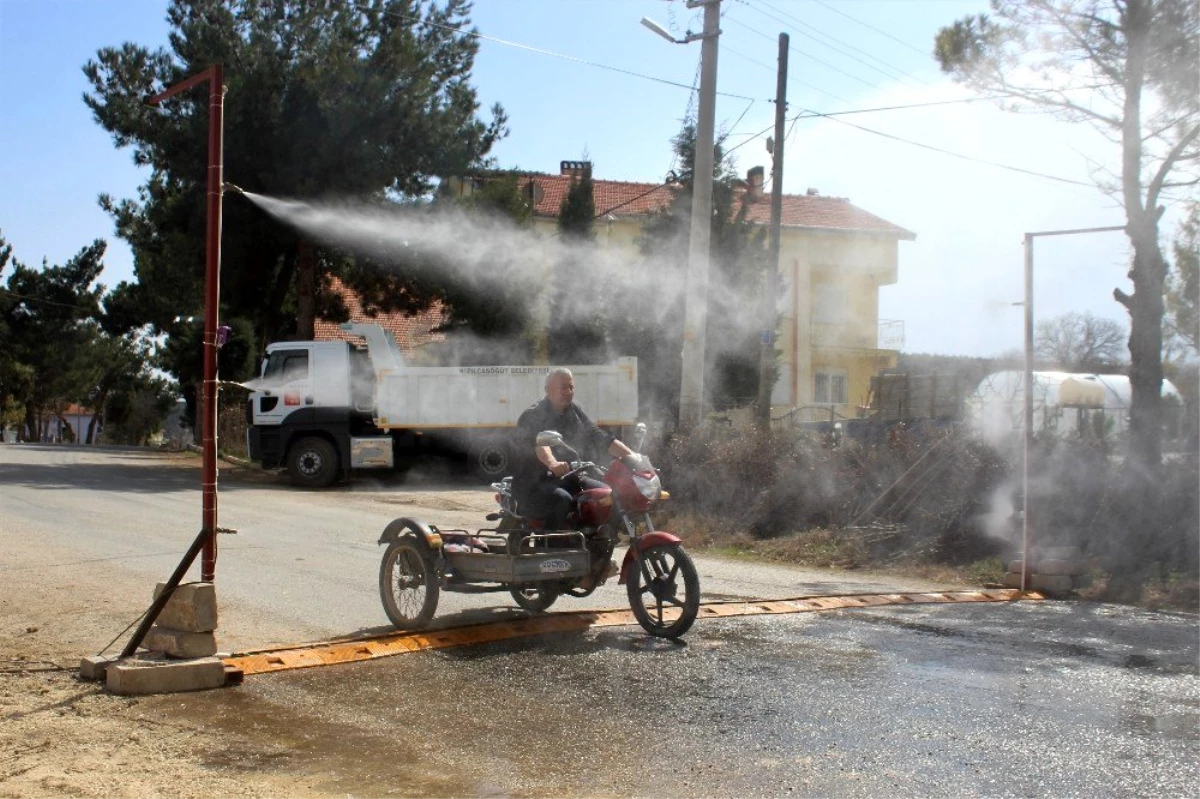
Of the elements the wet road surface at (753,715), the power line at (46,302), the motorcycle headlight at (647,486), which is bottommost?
the wet road surface at (753,715)

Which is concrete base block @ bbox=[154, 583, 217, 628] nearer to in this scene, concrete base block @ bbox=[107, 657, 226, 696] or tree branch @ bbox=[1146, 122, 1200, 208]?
Answer: concrete base block @ bbox=[107, 657, 226, 696]

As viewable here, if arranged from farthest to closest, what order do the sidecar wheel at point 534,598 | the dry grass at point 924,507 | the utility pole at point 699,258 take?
the utility pole at point 699,258, the dry grass at point 924,507, the sidecar wheel at point 534,598

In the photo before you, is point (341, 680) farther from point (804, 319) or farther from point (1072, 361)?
point (1072, 361)

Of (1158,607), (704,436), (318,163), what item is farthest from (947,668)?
(318,163)

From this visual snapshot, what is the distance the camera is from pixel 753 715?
5.84 meters

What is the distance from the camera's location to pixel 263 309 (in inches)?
1273

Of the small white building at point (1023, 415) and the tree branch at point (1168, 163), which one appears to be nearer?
the tree branch at point (1168, 163)

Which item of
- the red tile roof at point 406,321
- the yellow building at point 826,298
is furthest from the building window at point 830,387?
the red tile roof at point 406,321

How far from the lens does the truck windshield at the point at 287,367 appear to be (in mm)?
23516

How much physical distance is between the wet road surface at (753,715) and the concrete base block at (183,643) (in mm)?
367

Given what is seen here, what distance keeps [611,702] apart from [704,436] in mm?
11314

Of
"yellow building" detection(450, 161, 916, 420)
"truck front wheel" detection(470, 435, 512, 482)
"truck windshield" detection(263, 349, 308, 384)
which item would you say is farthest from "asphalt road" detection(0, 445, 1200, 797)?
"yellow building" detection(450, 161, 916, 420)

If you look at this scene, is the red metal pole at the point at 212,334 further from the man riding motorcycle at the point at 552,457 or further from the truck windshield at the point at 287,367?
the truck windshield at the point at 287,367

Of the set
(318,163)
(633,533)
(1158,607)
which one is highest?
(318,163)
